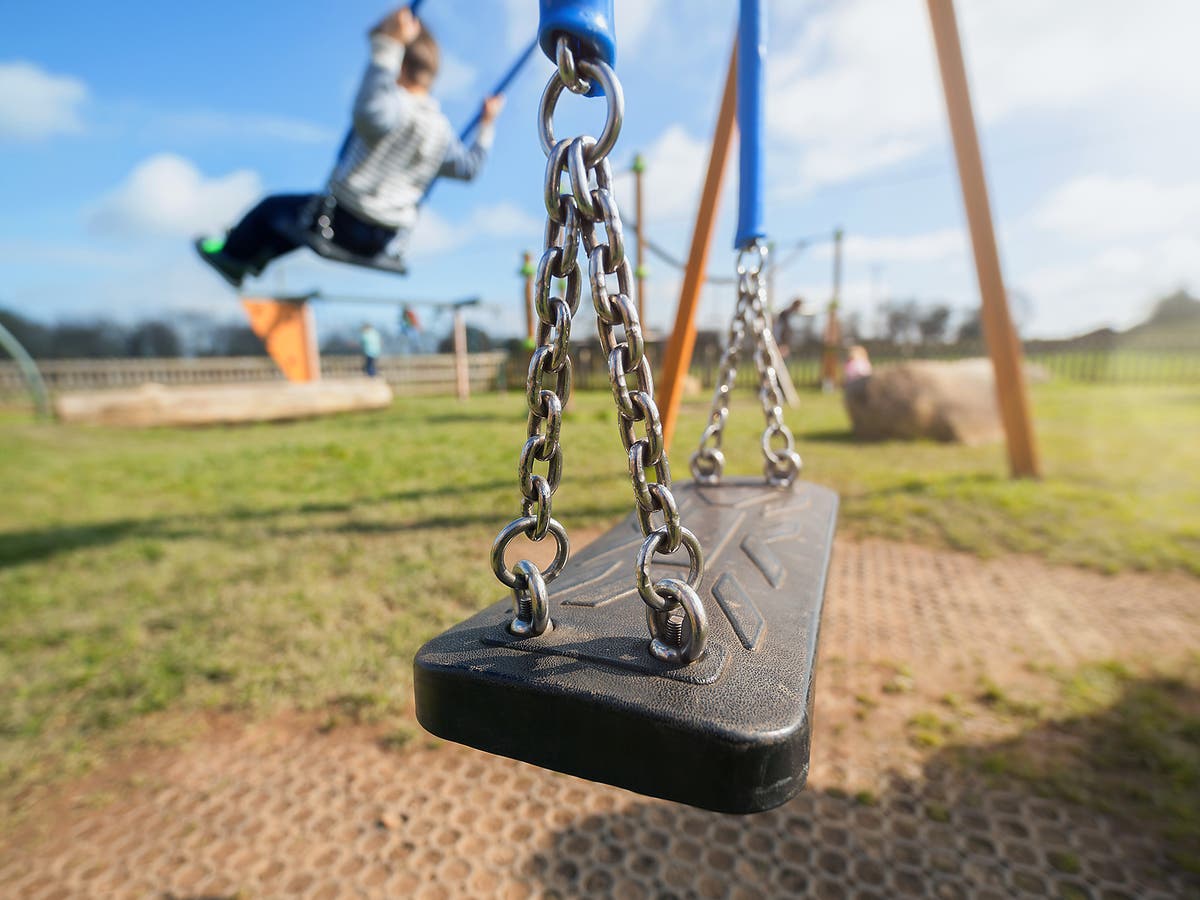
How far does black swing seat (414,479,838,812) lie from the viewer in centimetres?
49

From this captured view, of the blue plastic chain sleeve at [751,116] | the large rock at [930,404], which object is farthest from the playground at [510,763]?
the large rock at [930,404]

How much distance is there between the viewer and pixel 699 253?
318 centimetres

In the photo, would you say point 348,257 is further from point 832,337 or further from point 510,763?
point 832,337

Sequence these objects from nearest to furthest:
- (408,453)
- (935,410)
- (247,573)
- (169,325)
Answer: (247,573)
(408,453)
(935,410)
(169,325)

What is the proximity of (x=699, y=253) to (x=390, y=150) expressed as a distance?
1.62 meters

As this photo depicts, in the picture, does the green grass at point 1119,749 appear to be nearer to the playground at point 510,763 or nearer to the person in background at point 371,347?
the playground at point 510,763

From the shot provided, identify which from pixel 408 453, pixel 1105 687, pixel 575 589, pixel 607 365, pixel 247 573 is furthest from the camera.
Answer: pixel 408 453

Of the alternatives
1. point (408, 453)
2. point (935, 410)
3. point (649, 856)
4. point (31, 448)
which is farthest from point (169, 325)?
point (649, 856)

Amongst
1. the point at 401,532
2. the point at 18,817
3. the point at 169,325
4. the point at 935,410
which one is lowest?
the point at 18,817

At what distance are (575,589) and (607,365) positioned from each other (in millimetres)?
364

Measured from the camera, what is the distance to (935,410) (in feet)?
20.2

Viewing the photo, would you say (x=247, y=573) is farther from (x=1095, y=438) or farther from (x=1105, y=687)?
(x=1095, y=438)

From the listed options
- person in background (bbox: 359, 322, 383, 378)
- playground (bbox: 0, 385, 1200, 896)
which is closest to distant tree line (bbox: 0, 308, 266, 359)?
person in background (bbox: 359, 322, 383, 378)

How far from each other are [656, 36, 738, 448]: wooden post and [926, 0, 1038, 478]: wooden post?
1200mm
